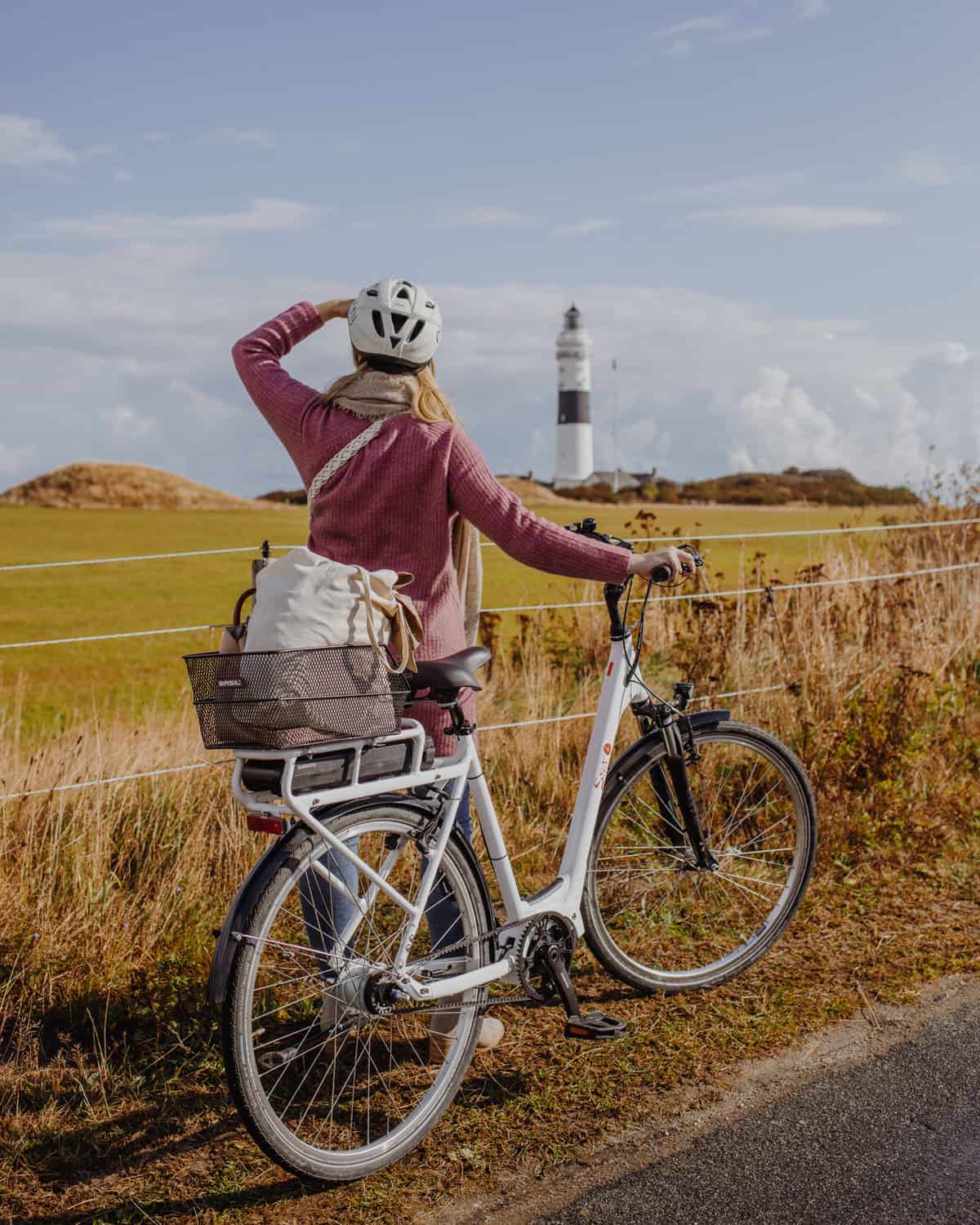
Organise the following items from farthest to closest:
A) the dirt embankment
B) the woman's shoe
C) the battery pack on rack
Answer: the dirt embankment → the woman's shoe → the battery pack on rack

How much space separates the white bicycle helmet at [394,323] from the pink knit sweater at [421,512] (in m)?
0.17

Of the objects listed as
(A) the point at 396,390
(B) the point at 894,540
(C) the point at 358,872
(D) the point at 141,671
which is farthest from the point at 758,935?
(D) the point at 141,671

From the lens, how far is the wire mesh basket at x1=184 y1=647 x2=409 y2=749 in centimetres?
261

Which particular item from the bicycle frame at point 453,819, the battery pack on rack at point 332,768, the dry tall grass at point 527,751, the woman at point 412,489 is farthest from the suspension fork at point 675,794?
the battery pack on rack at point 332,768

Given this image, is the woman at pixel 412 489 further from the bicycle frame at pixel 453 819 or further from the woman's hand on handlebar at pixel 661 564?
the bicycle frame at pixel 453 819

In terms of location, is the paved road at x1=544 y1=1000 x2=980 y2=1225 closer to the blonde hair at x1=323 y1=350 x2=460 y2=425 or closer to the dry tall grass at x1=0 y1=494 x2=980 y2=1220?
the dry tall grass at x1=0 y1=494 x2=980 y2=1220

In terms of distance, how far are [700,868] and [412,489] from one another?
1.74 meters

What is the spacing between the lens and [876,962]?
4223 millimetres

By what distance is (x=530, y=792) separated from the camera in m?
5.58

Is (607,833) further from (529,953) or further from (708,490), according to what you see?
(708,490)

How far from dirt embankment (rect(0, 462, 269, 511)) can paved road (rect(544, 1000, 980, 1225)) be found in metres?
37.5

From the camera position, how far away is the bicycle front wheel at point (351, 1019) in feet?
8.95

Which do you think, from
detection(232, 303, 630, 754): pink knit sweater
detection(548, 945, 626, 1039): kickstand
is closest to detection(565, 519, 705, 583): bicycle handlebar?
detection(232, 303, 630, 754): pink knit sweater

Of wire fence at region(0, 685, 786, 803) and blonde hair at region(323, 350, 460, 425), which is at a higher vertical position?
blonde hair at region(323, 350, 460, 425)
